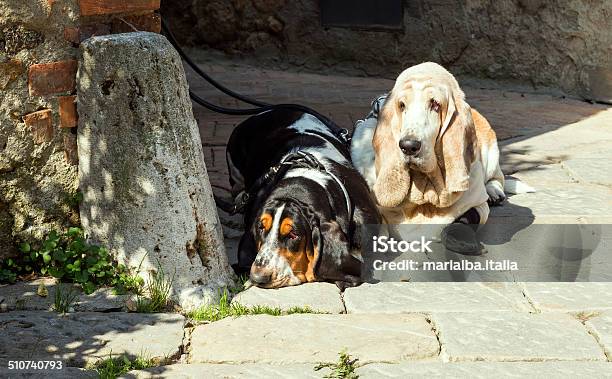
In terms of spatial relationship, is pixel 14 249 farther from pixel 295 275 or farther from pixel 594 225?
pixel 594 225

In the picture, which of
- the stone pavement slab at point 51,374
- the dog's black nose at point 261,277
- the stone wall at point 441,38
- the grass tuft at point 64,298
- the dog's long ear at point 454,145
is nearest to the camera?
the stone pavement slab at point 51,374

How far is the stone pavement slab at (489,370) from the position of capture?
12.2ft

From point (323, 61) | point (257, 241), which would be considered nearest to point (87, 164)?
point (257, 241)

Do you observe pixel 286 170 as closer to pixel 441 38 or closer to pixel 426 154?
pixel 426 154

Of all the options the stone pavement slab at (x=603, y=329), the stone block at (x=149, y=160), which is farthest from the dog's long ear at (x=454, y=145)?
the stone block at (x=149, y=160)

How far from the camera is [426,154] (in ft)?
15.6

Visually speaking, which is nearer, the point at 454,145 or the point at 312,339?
the point at 312,339

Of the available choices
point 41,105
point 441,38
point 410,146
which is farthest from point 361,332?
point 441,38

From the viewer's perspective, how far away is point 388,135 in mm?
4938

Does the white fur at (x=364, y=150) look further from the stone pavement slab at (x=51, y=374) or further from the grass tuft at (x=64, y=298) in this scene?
the stone pavement slab at (x=51, y=374)

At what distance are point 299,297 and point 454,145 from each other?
1113mm

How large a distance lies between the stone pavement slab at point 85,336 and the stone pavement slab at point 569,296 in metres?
1.66

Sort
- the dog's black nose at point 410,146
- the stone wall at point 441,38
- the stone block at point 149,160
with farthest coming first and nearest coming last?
the stone wall at point 441,38, the dog's black nose at point 410,146, the stone block at point 149,160

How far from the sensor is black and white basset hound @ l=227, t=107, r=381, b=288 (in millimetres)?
4531
